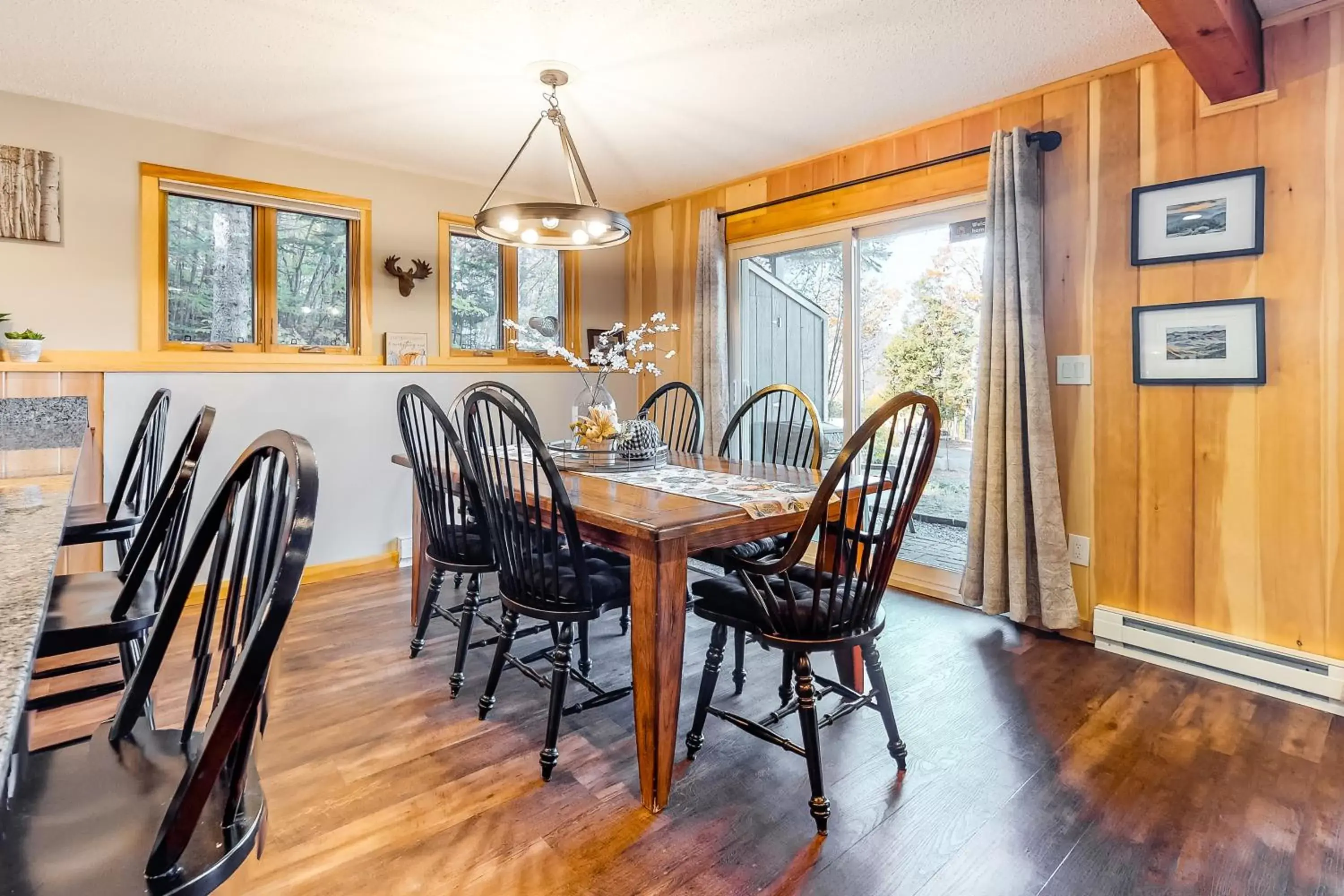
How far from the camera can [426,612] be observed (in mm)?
2656

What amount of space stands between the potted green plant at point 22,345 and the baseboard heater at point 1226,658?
448 cm

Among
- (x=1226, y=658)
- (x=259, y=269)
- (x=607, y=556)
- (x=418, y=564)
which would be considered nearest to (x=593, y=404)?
(x=607, y=556)

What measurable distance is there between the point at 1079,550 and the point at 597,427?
2052mm

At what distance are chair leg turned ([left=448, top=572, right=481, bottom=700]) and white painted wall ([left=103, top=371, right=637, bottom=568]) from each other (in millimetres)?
1571

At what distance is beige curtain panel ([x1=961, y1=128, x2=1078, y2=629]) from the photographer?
2877 millimetres

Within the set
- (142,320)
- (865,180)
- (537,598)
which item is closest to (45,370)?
(142,320)

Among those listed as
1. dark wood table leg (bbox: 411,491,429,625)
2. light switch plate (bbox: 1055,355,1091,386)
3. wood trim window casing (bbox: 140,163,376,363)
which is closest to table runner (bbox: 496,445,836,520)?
dark wood table leg (bbox: 411,491,429,625)

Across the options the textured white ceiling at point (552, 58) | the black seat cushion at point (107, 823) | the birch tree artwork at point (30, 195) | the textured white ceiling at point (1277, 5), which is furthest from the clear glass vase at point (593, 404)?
the textured white ceiling at point (1277, 5)

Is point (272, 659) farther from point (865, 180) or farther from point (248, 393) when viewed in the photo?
point (865, 180)

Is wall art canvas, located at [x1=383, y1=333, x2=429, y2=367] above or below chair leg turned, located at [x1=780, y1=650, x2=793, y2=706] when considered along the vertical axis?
above

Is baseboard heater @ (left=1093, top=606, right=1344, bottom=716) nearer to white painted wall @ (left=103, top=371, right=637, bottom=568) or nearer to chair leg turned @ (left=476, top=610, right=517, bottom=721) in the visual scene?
chair leg turned @ (left=476, top=610, right=517, bottom=721)

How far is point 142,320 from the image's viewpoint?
3.29m

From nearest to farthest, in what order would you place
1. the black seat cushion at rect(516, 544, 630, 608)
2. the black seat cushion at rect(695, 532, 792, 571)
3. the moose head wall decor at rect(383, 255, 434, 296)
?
the black seat cushion at rect(516, 544, 630, 608), the black seat cushion at rect(695, 532, 792, 571), the moose head wall decor at rect(383, 255, 434, 296)

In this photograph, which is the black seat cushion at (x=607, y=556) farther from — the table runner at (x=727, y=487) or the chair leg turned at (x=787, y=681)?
the chair leg turned at (x=787, y=681)
